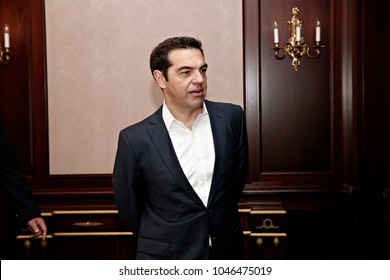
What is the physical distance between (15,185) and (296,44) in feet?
7.87

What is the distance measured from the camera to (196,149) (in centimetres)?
225

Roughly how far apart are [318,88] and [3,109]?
2.61 metres

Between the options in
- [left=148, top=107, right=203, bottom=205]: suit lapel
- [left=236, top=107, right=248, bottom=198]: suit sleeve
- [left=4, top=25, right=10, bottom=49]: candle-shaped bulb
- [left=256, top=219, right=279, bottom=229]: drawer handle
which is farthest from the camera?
[left=4, top=25, right=10, bottom=49]: candle-shaped bulb

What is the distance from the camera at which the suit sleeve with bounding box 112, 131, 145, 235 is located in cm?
224

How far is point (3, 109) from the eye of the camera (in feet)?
13.7

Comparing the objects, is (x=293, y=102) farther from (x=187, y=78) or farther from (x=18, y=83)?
(x=18, y=83)

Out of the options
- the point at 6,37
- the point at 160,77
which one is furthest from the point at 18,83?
the point at 160,77

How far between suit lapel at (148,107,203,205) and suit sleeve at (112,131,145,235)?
0.41 ft

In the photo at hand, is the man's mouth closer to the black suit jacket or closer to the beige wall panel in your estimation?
the black suit jacket

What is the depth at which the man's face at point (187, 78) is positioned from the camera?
2.17 m

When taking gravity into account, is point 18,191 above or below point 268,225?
above

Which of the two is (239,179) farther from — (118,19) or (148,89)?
(118,19)

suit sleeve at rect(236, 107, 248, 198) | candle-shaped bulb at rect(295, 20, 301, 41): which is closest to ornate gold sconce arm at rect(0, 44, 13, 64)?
candle-shaped bulb at rect(295, 20, 301, 41)

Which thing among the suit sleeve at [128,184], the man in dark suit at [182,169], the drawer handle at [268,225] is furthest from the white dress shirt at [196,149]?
the drawer handle at [268,225]
